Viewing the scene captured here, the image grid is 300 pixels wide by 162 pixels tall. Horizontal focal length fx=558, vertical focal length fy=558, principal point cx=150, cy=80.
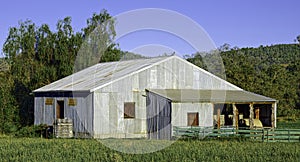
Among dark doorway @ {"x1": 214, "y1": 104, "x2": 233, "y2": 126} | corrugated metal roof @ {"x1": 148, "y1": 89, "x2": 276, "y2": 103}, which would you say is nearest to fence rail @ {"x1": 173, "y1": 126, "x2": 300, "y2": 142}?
corrugated metal roof @ {"x1": 148, "y1": 89, "x2": 276, "y2": 103}

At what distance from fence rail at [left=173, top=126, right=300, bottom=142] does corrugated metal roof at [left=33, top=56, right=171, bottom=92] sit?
524cm

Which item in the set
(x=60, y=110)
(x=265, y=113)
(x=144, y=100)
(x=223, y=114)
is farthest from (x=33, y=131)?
(x=265, y=113)

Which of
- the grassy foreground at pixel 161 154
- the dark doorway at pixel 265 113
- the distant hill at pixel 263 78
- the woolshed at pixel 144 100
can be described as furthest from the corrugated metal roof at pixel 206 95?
the distant hill at pixel 263 78

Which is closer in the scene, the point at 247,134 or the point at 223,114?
the point at 247,134

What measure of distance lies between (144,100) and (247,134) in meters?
7.32

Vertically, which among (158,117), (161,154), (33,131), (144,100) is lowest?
(161,154)

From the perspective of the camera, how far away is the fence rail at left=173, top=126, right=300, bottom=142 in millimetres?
29008

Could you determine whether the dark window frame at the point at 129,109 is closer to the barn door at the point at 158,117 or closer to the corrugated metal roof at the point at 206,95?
the barn door at the point at 158,117

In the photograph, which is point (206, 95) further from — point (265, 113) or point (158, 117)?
point (265, 113)

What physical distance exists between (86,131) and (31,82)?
19.4 metres

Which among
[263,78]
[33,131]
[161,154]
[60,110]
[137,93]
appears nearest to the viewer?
[161,154]

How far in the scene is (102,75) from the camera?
37031 mm

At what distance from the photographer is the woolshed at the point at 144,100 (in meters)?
32.8

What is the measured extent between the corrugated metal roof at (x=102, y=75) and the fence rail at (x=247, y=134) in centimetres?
524
